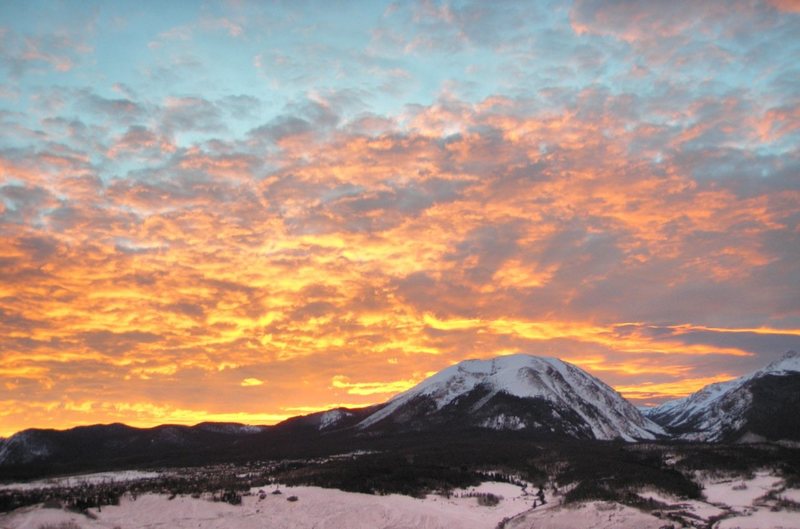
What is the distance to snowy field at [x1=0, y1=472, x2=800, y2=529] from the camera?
33312 mm

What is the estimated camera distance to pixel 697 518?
34375mm

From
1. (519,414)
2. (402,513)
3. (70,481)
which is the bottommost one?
(402,513)

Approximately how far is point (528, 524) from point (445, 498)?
39.0 feet

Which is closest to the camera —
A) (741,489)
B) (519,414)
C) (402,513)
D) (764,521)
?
(764,521)

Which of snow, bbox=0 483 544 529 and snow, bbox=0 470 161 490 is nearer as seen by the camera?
snow, bbox=0 483 544 529

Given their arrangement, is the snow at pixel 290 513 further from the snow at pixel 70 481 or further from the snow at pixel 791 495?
A: the snow at pixel 70 481

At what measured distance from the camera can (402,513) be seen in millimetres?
38031

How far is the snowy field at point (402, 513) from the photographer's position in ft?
109

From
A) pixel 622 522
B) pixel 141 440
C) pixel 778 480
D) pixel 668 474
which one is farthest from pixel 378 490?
pixel 141 440

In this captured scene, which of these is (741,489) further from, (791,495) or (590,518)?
(590,518)

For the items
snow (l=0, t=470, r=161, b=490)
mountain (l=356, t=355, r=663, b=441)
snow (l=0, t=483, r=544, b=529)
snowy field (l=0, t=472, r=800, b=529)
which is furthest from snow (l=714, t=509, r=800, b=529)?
mountain (l=356, t=355, r=663, b=441)

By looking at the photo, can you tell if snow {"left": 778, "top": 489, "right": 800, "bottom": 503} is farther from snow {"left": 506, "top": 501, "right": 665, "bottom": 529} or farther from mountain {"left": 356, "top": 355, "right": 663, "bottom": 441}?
mountain {"left": 356, "top": 355, "right": 663, "bottom": 441}

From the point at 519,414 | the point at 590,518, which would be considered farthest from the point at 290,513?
the point at 519,414

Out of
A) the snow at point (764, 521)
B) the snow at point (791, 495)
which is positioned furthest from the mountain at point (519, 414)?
the snow at point (764, 521)
